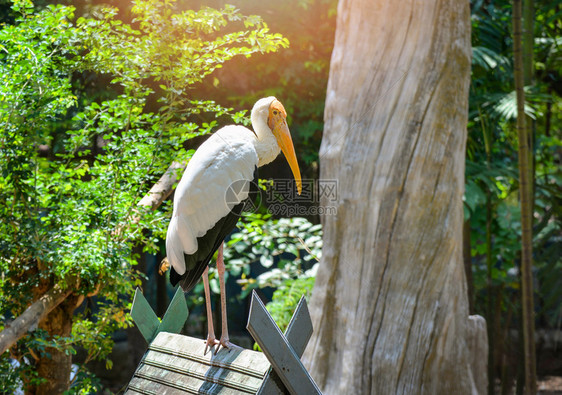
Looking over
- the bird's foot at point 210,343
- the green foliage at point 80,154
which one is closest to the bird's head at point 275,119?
the bird's foot at point 210,343

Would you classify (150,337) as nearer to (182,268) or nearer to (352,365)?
(182,268)

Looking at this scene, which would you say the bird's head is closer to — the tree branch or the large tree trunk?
the large tree trunk

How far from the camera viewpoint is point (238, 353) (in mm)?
2146

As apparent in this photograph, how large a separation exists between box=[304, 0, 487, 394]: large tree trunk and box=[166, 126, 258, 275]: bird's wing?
102 centimetres

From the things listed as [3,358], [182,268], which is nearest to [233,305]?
[3,358]

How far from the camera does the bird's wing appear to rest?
7.25 ft

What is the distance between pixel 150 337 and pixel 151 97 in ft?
8.05

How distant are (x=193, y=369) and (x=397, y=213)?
133 cm

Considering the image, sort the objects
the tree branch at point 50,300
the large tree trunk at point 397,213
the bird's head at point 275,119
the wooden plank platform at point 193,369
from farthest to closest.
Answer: the tree branch at point 50,300 < the large tree trunk at point 397,213 < the bird's head at point 275,119 < the wooden plank platform at point 193,369

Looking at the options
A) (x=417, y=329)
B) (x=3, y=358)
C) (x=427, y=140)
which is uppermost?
(x=427, y=140)

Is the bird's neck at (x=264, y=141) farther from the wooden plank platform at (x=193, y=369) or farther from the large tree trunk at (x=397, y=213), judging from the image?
the large tree trunk at (x=397, y=213)

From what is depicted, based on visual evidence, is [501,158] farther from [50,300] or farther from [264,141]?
[50,300]

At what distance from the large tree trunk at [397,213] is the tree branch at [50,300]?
41.4 inches

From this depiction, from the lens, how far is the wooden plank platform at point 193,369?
6.50ft
